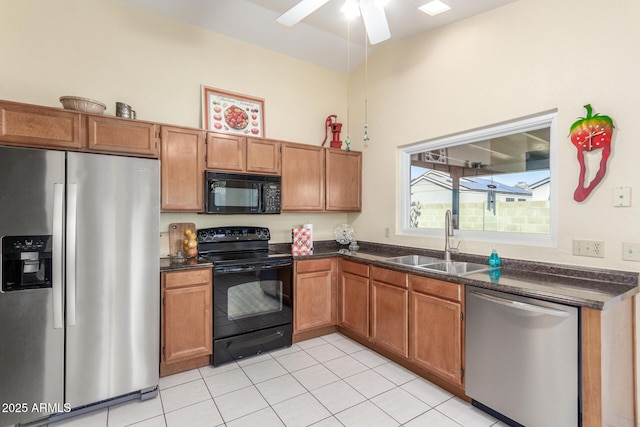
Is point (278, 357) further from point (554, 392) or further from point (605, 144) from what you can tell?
point (605, 144)

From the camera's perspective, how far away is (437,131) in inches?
120

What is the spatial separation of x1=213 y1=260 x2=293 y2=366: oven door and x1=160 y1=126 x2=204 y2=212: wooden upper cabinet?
26.6 inches

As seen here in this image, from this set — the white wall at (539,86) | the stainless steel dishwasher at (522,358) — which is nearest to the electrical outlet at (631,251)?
the white wall at (539,86)

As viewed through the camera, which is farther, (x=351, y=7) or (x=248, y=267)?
(x=248, y=267)

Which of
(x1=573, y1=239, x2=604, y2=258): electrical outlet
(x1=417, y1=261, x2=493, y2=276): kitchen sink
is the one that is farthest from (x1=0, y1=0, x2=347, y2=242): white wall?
(x1=573, y1=239, x2=604, y2=258): electrical outlet

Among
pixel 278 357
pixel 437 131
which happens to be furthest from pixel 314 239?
pixel 437 131

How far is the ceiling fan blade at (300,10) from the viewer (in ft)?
6.57

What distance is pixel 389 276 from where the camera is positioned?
110 inches

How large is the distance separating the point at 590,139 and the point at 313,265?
2.45 m

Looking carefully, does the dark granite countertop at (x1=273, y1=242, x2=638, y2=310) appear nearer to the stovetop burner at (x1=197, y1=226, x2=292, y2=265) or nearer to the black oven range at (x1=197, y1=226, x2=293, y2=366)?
the black oven range at (x1=197, y1=226, x2=293, y2=366)

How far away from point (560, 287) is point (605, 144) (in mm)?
965

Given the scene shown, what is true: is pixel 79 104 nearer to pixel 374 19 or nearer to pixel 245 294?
pixel 245 294

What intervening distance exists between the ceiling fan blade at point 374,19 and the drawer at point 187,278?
2.28m

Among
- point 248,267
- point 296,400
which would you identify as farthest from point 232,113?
point 296,400
